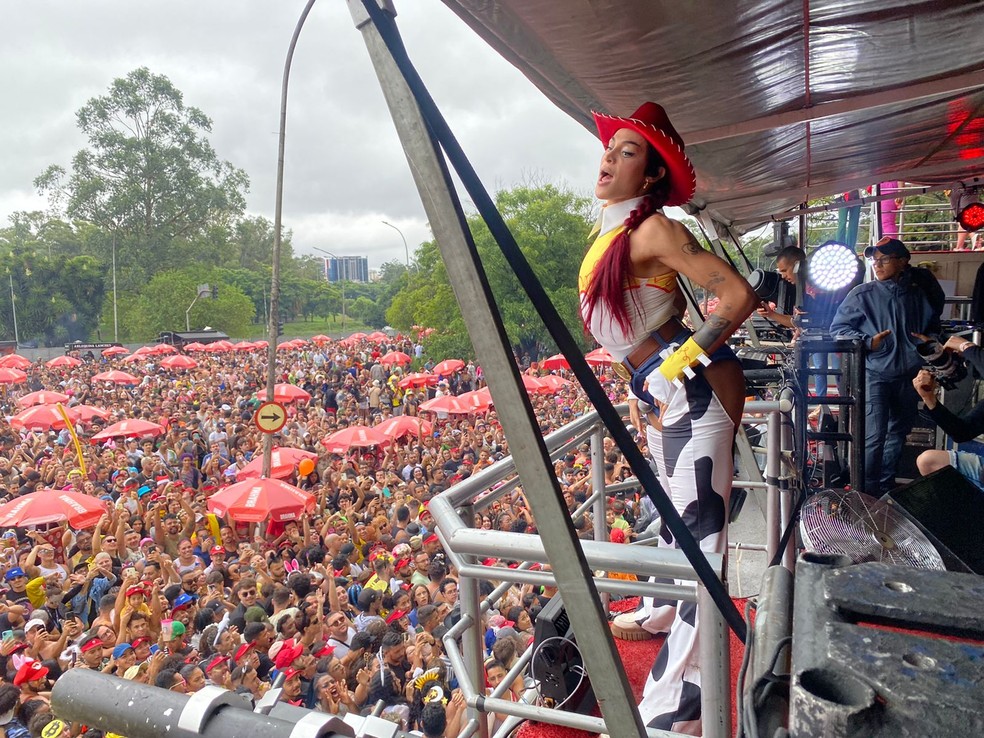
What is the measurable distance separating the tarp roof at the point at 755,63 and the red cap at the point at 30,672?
17.7ft

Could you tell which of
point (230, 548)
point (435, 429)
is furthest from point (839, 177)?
point (435, 429)

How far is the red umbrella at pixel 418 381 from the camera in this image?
789 inches

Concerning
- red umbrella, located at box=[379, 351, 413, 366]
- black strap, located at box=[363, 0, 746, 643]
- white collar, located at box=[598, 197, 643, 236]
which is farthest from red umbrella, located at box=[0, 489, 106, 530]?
red umbrella, located at box=[379, 351, 413, 366]

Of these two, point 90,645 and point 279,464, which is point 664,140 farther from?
point 279,464

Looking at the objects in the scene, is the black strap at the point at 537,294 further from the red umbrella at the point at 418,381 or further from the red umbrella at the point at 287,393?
the red umbrella at the point at 418,381

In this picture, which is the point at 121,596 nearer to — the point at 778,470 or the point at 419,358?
the point at 778,470

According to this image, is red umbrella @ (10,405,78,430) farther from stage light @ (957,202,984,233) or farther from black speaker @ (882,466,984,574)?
stage light @ (957,202,984,233)

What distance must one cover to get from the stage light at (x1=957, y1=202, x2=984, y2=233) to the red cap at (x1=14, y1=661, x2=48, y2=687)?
30.7 feet

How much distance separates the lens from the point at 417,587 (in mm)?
6445

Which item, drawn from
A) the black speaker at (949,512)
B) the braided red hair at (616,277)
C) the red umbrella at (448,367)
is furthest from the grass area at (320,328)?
the braided red hair at (616,277)

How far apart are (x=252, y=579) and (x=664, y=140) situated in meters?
6.18

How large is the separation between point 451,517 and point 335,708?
4.11 metres

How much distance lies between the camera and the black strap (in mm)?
810

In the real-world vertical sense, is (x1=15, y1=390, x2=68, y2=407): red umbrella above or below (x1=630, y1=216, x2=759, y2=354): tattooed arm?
below
